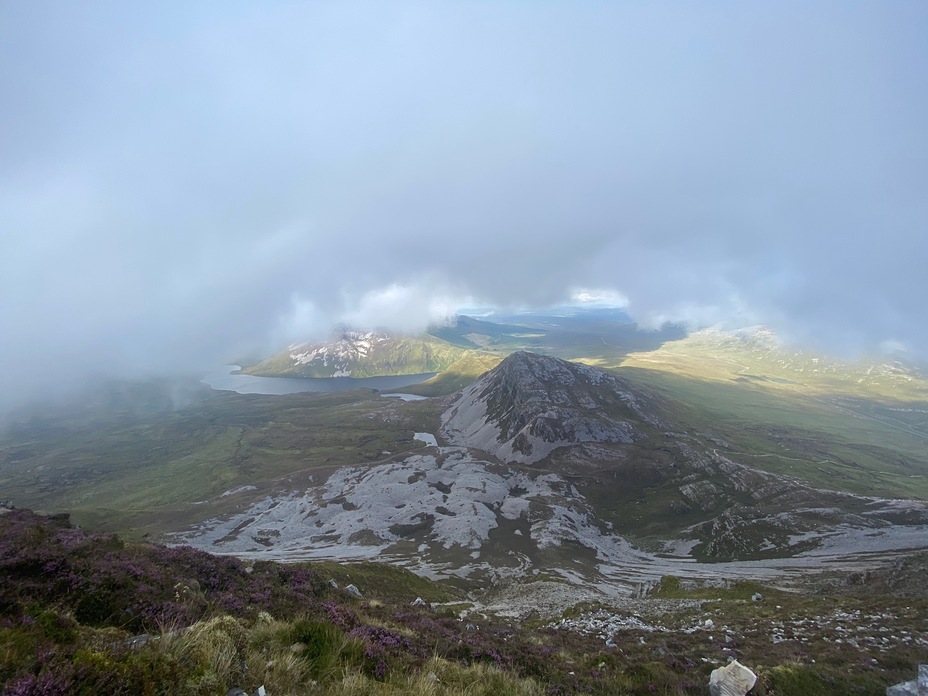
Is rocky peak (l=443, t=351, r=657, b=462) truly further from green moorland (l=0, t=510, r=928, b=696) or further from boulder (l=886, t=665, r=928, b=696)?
boulder (l=886, t=665, r=928, b=696)

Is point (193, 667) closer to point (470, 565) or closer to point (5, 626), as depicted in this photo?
point (5, 626)

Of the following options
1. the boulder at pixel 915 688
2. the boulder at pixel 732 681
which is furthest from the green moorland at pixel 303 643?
the boulder at pixel 732 681

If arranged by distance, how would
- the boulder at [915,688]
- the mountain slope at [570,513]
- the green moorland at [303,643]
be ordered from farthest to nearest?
1. the mountain slope at [570,513]
2. the boulder at [915,688]
3. the green moorland at [303,643]

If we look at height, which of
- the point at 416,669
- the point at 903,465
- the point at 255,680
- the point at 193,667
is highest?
the point at 193,667

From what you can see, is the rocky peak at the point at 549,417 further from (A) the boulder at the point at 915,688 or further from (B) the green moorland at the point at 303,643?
(A) the boulder at the point at 915,688

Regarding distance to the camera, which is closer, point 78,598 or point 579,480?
point 78,598

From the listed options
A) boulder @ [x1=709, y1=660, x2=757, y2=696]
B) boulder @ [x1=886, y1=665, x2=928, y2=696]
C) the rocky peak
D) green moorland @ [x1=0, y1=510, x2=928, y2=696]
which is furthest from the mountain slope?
boulder @ [x1=709, y1=660, x2=757, y2=696]

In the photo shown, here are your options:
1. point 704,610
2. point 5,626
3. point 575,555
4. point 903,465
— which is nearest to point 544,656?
point 5,626
